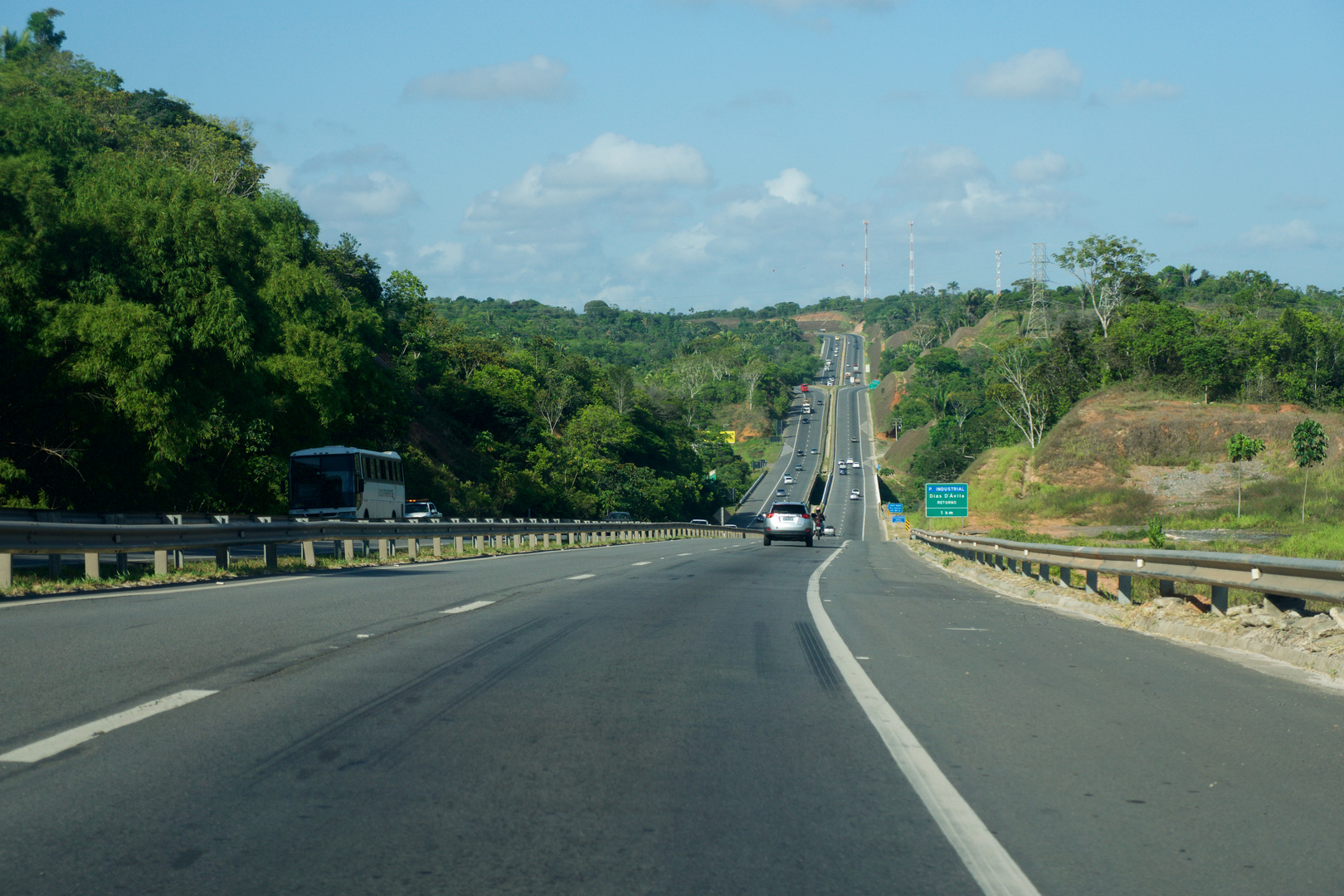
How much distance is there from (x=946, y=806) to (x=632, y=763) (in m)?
1.55

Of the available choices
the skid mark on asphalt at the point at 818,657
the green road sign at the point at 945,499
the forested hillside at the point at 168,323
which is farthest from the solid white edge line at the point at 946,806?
the green road sign at the point at 945,499

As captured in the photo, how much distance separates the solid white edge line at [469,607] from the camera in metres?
12.3

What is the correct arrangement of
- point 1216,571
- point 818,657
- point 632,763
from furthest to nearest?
point 1216,571 → point 818,657 → point 632,763

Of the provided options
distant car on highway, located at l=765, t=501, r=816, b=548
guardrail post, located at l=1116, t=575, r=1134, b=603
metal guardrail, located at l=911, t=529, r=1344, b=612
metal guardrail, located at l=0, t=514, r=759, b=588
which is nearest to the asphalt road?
metal guardrail, located at l=911, t=529, r=1344, b=612

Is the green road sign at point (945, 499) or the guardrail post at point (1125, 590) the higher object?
the green road sign at point (945, 499)

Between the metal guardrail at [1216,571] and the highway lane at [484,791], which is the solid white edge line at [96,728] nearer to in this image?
the highway lane at [484,791]

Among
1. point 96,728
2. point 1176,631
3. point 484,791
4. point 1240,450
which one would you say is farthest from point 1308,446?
point 96,728

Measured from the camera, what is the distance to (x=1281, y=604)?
10.9m

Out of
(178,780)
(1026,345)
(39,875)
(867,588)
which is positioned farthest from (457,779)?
(1026,345)

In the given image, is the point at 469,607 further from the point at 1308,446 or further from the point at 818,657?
the point at 1308,446

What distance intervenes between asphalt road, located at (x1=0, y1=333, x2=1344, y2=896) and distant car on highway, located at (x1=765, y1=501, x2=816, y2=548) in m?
33.4

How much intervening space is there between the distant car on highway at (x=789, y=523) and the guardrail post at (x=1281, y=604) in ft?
110

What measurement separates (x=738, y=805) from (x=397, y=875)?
1590 mm

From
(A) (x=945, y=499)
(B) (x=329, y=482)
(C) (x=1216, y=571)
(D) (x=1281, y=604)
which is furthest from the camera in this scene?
(A) (x=945, y=499)
